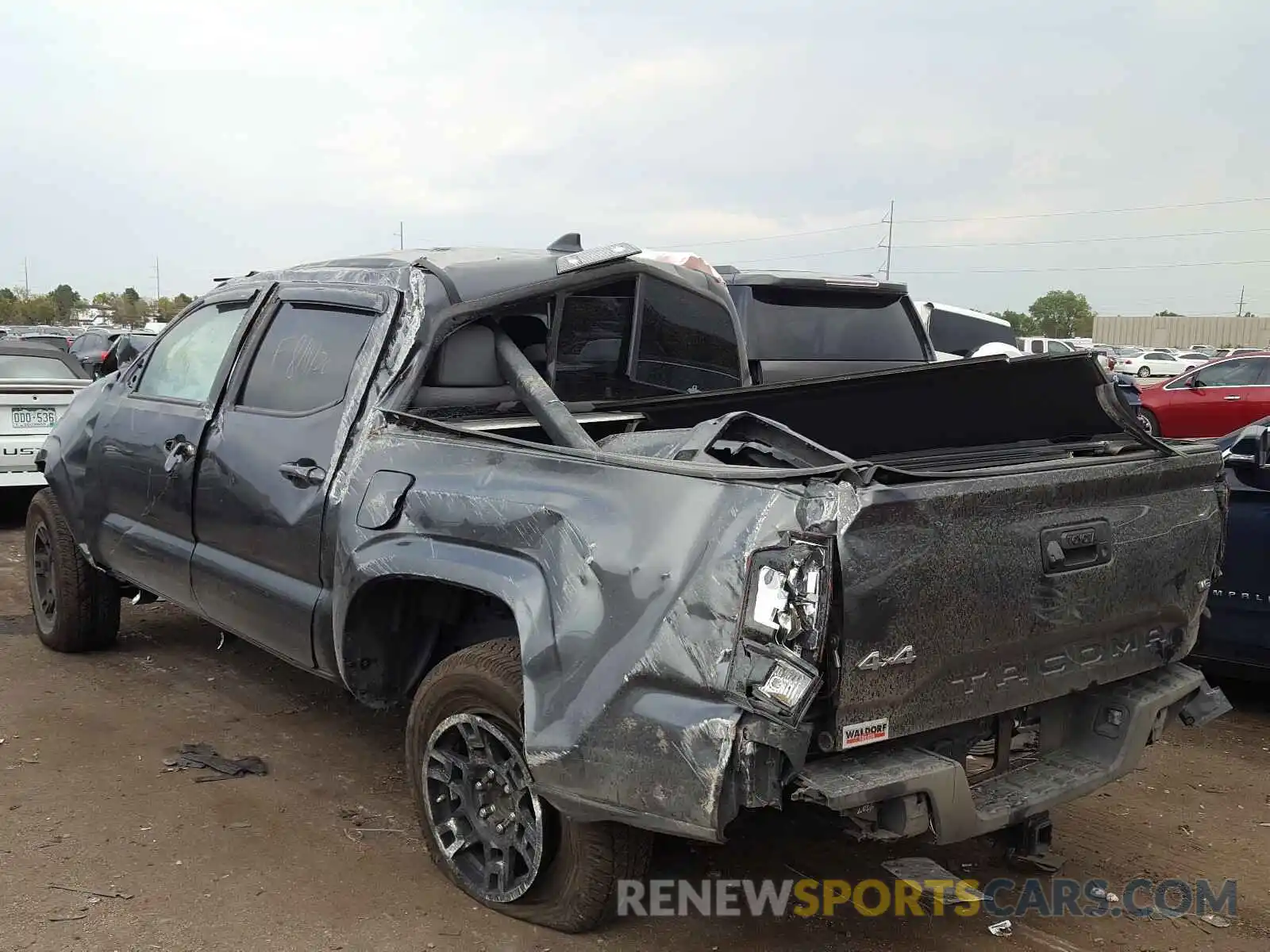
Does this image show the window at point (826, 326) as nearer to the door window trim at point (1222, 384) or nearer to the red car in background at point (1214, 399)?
the red car in background at point (1214, 399)

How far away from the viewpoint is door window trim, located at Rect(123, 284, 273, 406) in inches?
179

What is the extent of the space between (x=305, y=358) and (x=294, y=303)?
0.33 m

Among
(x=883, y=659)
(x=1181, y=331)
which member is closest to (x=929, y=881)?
(x=883, y=659)

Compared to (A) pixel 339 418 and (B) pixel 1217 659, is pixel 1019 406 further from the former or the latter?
(A) pixel 339 418

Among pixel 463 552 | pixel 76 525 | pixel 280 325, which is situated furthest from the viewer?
pixel 76 525

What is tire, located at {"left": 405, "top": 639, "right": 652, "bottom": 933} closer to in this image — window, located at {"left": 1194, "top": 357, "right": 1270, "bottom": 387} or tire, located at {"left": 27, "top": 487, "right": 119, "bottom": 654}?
tire, located at {"left": 27, "top": 487, "right": 119, "bottom": 654}

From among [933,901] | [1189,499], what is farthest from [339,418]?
[1189,499]

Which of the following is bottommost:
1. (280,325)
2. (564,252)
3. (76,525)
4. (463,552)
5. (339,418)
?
(76,525)

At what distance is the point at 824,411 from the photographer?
4129 millimetres

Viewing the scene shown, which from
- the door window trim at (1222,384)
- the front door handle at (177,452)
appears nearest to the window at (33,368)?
the front door handle at (177,452)

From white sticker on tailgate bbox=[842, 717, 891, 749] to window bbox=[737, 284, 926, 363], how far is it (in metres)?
5.65

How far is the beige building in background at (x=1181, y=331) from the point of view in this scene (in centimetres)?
7556

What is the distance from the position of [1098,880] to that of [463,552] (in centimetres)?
229

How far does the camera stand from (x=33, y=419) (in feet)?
29.5
